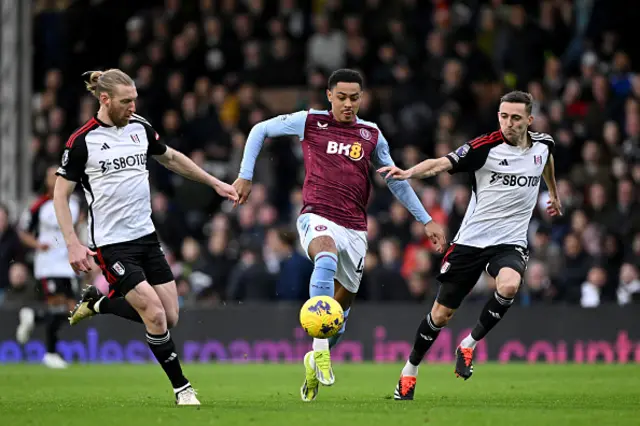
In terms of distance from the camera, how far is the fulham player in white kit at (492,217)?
38.7ft

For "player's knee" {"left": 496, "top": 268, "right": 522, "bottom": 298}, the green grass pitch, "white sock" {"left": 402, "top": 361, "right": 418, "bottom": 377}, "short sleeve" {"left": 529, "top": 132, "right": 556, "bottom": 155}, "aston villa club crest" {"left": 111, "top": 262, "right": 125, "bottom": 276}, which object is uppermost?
"short sleeve" {"left": 529, "top": 132, "right": 556, "bottom": 155}

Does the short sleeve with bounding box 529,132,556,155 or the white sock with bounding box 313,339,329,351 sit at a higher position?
the short sleeve with bounding box 529,132,556,155

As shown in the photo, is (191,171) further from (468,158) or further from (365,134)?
(468,158)

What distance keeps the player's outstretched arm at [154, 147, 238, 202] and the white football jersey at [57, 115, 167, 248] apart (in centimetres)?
42

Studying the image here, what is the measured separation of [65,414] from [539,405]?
3.90m

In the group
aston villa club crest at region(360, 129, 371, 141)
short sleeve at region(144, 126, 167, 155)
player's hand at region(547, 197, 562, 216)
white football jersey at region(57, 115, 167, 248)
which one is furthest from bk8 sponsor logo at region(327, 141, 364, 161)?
player's hand at region(547, 197, 562, 216)

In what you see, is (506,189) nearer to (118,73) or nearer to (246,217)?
(118,73)

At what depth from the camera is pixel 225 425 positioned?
9.05 m

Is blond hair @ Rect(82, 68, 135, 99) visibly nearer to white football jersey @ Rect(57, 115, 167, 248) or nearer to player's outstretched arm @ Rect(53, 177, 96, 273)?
white football jersey @ Rect(57, 115, 167, 248)

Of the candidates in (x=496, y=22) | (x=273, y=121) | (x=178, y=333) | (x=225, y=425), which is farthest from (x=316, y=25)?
(x=225, y=425)

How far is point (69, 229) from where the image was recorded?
1043cm

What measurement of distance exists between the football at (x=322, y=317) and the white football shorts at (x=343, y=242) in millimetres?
759

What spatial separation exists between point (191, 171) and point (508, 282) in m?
2.96

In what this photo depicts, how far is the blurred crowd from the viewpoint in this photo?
66.4 ft
